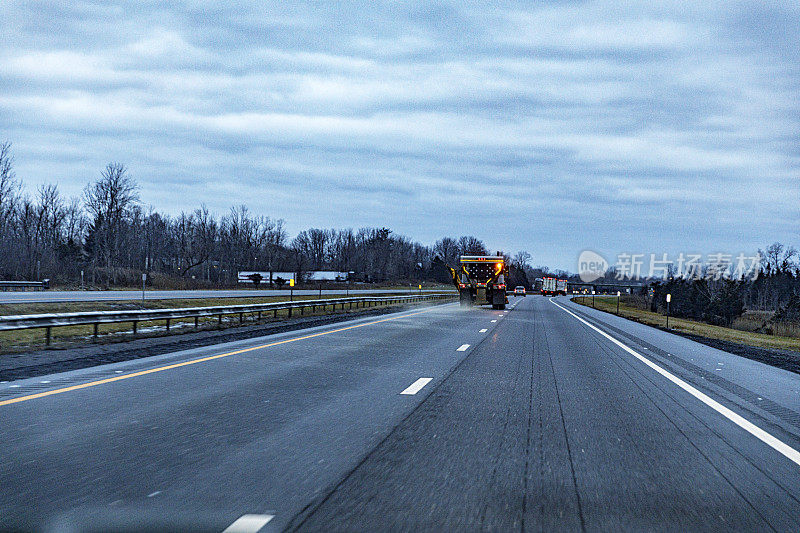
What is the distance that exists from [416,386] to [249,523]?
21.3 feet

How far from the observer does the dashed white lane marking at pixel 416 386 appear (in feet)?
33.7

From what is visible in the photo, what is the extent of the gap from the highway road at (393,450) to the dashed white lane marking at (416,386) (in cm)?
3

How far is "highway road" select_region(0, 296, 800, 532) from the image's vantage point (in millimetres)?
4746

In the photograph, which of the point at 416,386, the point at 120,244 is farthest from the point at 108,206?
the point at 416,386

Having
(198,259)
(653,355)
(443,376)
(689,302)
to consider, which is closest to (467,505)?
(443,376)

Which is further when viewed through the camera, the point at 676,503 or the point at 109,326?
the point at 109,326

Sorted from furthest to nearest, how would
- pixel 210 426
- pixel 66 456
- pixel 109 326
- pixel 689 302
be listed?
pixel 689 302, pixel 109 326, pixel 210 426, pixel 66 456

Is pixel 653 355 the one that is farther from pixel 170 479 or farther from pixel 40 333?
pixel 40 333

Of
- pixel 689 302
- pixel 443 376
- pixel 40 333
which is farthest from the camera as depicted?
pixel 689 302

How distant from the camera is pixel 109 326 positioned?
93.6 ft

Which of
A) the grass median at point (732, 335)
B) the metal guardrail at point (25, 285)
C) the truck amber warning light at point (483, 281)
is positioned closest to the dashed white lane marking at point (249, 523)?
the grass median at point (732, 335)

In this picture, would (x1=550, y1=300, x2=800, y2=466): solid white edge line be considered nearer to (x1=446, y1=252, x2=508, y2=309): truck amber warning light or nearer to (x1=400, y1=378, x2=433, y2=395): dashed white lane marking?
(x1=400, y1=378, x2=433, y2=395): dashed white lane marking

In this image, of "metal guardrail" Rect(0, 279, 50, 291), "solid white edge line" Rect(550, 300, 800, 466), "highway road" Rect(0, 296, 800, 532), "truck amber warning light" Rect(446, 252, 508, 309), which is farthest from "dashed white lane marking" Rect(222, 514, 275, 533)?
"metal guardrail" Rect(0, 279, 50, 291)

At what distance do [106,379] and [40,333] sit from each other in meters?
15.3
